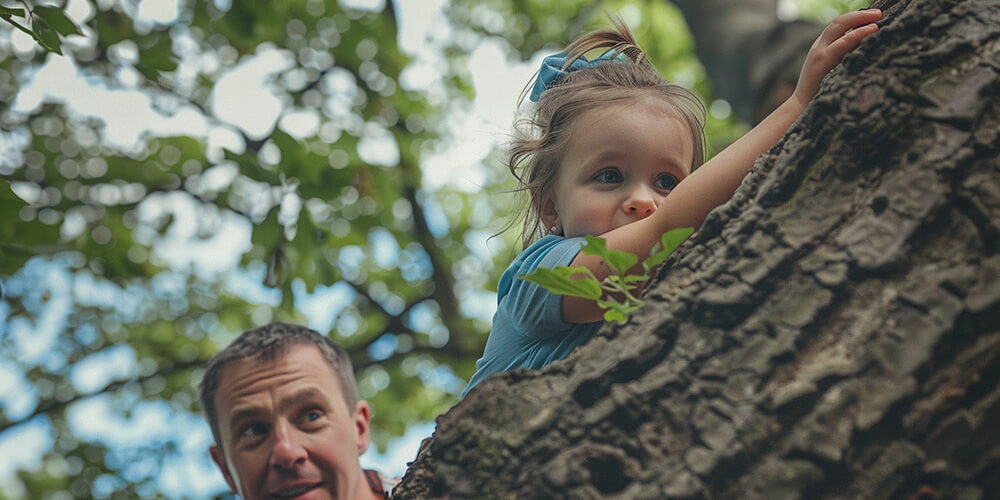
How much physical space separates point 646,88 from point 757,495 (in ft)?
5.46

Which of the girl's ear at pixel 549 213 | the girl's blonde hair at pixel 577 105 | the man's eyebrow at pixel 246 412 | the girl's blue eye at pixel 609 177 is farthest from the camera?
the man's eyebrow at pixel 246 412

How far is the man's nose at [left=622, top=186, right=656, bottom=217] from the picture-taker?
6.71 ft

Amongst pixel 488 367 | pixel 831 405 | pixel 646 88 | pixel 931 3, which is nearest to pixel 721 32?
pixel 646 88

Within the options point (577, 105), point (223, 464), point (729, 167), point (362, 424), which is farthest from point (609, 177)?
point (223, 464)

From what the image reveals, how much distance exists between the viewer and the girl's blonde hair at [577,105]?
2348mm

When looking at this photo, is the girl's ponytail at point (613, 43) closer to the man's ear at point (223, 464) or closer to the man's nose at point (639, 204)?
the man's nose at point (639, 204)

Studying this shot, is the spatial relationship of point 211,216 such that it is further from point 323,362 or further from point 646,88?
point 646,88

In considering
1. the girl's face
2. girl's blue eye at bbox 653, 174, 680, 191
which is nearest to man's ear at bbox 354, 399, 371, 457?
the girl's face

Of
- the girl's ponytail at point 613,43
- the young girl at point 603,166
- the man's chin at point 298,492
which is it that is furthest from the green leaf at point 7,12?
the man's chin at point 298,492

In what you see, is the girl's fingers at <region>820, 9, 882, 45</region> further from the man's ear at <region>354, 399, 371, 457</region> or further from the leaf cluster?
the man's ear at <region>354, 399, 371, 457</region>

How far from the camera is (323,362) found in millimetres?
3492

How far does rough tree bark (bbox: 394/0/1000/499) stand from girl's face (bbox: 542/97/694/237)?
859 mm

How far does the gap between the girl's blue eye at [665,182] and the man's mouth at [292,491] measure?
171 cm

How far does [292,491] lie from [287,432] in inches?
8.6
